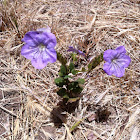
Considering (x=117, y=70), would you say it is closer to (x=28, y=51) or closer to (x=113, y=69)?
(x=113, y=69)

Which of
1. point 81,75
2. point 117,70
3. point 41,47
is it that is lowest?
point 81,75

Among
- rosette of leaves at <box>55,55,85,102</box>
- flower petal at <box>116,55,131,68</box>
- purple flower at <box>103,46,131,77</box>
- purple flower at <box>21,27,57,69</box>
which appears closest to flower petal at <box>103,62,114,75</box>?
purple flower at <box>103,46,131,77</box>

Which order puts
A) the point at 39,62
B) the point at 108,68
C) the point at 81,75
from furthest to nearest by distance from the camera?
the point at 81,75 → the point at 108,68 → the point at 39,62

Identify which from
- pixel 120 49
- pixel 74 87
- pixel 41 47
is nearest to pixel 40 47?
pixel 41 47

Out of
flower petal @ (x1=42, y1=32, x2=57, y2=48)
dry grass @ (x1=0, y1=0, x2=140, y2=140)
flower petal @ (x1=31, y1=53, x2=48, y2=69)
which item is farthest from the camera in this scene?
dry grass @ (x1=0, y1=0, x2=140, y2=140)

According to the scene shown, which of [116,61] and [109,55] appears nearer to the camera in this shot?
[109,55]

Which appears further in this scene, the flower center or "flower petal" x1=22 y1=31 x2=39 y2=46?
the flower center

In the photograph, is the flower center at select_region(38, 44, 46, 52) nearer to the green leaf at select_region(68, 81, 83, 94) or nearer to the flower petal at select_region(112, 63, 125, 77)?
the green leaf at select_region(68, 81, 83, 94)
